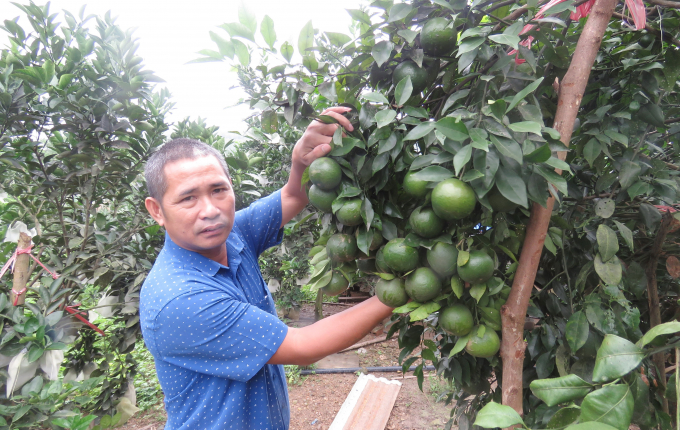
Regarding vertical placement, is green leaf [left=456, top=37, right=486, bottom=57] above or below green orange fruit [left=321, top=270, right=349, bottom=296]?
above

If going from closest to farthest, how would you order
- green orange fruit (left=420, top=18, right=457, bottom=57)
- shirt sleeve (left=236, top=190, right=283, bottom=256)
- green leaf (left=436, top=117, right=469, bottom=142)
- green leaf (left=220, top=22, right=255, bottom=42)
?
green leaf (left=436, top=117, right=469, bottom=142) → green orange fruit (left=420, top=18, right=457, bottom=57) → green leaf (left=220, top=22, right=255, bottom=42) → shirt sleeve (left=236, top=190, right=283, bottom=256)

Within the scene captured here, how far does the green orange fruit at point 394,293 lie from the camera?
2.96ft

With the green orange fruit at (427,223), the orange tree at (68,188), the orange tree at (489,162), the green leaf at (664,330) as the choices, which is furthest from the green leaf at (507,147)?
the orange tree at (68,188)

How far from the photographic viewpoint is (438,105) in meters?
0.95

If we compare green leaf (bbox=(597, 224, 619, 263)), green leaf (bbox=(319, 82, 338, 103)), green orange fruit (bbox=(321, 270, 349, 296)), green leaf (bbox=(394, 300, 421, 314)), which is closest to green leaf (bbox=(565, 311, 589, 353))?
green leaf (bbox=(597, 224, 619, 263))

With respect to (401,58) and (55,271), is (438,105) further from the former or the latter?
(55,271)

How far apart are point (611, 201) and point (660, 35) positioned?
43 centimetres

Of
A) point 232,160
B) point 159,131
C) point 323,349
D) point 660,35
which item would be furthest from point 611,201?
point 159,131

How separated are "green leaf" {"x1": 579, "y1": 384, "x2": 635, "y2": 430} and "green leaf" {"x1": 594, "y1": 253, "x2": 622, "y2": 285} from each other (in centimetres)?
46

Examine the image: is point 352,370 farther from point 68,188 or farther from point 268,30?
point 268,30

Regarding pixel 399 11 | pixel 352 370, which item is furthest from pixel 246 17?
pixel 352 370

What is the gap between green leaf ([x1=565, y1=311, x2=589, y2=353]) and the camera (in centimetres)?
85

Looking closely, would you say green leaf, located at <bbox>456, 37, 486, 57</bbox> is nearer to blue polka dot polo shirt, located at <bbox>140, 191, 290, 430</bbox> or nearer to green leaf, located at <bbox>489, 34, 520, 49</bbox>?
green leaf, located at <bbox>489, 34, 520, 49</bbox>

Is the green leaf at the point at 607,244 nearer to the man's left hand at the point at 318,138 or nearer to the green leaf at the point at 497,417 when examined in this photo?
the green leaf at the point at 497,417
